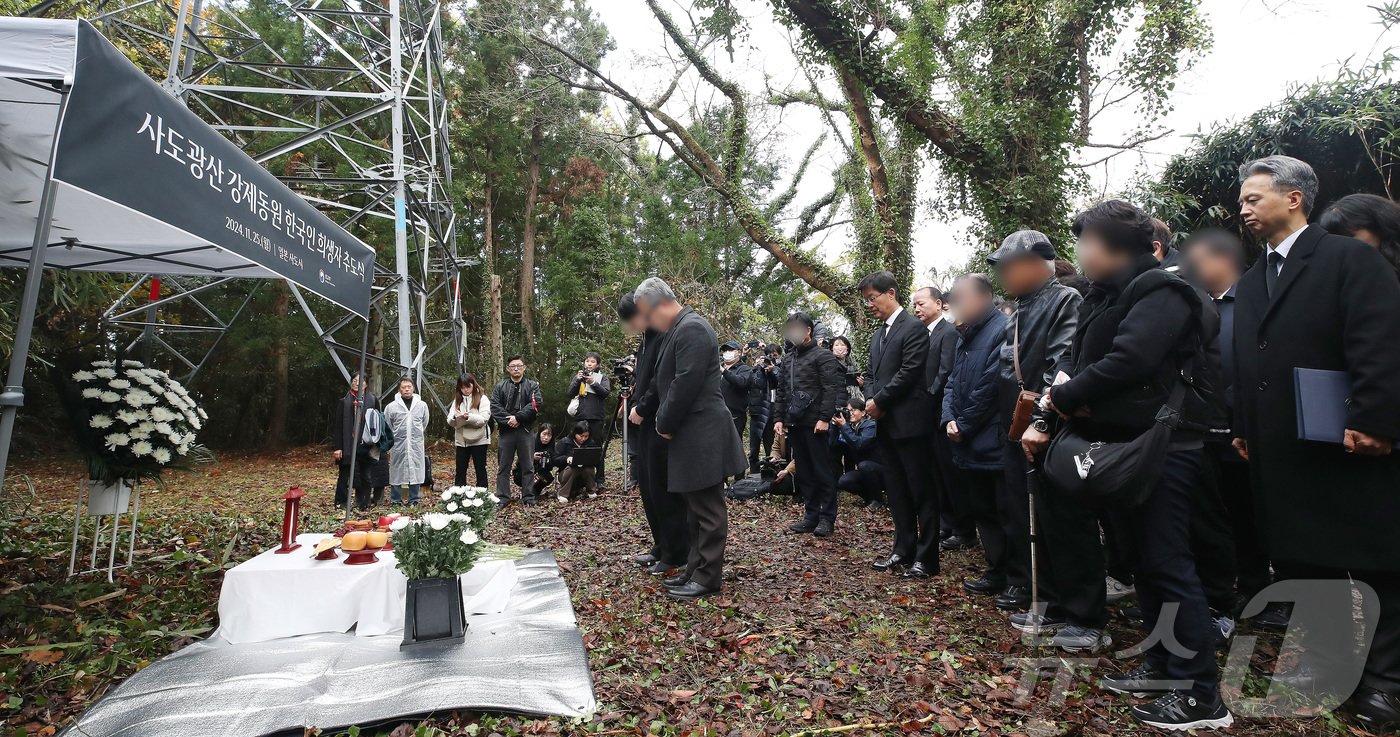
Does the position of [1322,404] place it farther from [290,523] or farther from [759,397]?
[759,397]

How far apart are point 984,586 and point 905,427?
3.63ft

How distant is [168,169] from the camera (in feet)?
9.64

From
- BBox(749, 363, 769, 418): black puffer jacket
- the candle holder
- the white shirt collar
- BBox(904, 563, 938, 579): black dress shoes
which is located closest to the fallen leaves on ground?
BBox(904, 563, 938, 579): black dress shoes

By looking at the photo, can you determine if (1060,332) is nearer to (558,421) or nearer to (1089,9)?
(1089,9)

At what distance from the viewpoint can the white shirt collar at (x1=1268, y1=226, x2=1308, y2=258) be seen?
273cm

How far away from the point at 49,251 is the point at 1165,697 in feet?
23.2

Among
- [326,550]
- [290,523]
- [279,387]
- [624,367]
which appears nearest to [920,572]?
[326,550]

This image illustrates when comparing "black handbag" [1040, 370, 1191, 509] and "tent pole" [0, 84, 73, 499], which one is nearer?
"tent pole" [0, 84, 73, 499]

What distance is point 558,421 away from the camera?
71.9ft

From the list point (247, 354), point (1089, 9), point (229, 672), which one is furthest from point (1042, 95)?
point (247, 354)

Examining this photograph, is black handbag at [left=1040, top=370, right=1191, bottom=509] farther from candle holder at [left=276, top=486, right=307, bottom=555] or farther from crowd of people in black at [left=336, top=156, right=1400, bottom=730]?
candle holder at [left=276, top=486, right=307, bottom=555]

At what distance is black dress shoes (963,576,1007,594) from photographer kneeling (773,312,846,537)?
6.57ft

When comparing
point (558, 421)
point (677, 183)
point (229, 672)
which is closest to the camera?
point (229, 672)

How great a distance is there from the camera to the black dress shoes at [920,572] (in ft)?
15.4
